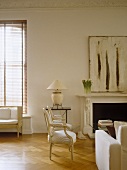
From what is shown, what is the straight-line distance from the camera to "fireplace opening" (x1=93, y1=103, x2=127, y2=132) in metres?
6.41

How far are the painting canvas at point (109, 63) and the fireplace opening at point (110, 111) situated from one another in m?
0.45

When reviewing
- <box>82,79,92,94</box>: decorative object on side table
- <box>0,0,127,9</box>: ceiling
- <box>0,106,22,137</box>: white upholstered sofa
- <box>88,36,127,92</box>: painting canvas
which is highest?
<box>0,0,127,9</box>: ceiling

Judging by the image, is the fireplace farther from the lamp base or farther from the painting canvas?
the lamp base

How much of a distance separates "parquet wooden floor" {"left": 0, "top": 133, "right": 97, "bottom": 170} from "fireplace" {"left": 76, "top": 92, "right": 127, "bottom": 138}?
0.76m

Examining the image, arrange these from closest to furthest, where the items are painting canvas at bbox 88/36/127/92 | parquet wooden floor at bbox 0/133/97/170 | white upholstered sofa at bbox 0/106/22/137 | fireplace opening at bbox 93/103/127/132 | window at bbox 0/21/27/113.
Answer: parquet wooden floor at bbox 0/133/97/170, white upholstered sofa at bbox 0/106/22/137, fireplace opening at bbox 93/103/127/132, painting canvas at bbox 88/36/127/92, window at bbox 0/21/27/113

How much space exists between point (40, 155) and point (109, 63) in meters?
3.50

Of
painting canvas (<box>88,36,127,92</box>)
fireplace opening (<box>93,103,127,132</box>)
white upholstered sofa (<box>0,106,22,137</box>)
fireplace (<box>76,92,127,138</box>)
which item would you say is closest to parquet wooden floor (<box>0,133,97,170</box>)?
white upholstered sofa (<box>0,106,22,137</box>)

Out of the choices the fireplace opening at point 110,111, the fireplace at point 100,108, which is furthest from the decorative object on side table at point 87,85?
the fireplace opening at point 110,111

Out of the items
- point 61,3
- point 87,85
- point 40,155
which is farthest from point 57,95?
point 61,3

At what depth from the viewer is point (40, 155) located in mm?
4266

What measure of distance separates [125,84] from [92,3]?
2554 millimetres

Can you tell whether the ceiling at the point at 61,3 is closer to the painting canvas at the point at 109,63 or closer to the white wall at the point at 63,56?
the white wall at the point at 63,56

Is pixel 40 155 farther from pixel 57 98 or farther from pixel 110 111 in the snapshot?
pixel 110 111

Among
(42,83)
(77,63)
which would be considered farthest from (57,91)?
(77,63)
